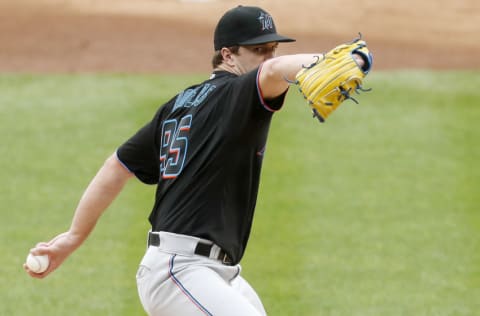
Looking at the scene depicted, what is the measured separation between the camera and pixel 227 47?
444 centimetres

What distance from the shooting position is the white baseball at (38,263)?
4652 millimetres

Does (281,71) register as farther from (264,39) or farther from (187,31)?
(187,31)

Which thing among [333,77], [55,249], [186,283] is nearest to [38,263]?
[55,249]

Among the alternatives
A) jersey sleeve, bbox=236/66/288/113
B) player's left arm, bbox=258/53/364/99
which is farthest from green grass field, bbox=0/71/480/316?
player's left arm, bbox=258/53/364/99

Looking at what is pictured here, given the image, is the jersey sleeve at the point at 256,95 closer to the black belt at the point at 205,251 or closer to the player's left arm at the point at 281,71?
the player's left arm at the point at 281,71

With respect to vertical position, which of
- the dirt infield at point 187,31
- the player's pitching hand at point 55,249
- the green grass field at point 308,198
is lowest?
the green grass field at point 308,198

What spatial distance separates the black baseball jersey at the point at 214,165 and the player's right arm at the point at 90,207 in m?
0.37

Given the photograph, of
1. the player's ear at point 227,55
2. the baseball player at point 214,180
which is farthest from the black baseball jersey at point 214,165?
the player's ear at point 227,55

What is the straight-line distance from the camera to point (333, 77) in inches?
140

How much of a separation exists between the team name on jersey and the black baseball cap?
9.4 inches

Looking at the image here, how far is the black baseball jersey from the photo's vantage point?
4.14m

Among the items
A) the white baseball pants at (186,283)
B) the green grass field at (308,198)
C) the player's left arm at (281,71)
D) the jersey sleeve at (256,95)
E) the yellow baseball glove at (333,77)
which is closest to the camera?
the yellow baseball glove at (333,77)

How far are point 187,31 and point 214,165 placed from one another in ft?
35.3

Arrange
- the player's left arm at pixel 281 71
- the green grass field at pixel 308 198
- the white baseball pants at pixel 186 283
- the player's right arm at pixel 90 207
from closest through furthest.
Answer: the player's left arm at pixel 281 71
the white baseball pants at pixel 186 283
the player's right arm at pixel 90 207
the green grass field at pixel 308 198
